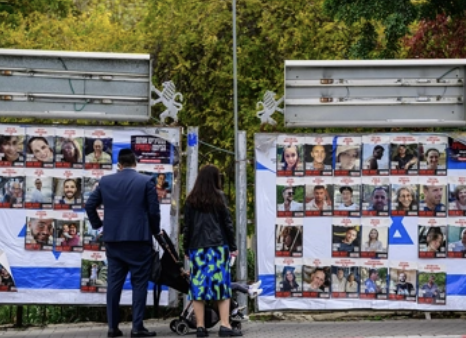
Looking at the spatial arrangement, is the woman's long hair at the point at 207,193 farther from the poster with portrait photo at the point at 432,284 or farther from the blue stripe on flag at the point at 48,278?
the poster with portrait photo at the point at 432,284

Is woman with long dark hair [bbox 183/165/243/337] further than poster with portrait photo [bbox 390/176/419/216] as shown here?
No

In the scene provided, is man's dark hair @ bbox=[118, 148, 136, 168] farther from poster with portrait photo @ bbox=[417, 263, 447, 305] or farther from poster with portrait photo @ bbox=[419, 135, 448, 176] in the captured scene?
poster with portrait photo @ bbox=[417, 263, 447, 305]

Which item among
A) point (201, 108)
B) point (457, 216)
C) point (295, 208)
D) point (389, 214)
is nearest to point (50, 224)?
point (295, 208)

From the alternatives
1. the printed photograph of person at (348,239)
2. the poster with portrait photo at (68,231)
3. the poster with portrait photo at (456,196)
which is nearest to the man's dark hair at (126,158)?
the poster with portrait photo at (68,231)

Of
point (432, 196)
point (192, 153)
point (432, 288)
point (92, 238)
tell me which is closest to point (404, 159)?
point (432, 196)

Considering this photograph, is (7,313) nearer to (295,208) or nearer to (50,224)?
(50,224)

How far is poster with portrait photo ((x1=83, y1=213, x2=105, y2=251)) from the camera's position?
1080cm

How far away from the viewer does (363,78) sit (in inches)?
428

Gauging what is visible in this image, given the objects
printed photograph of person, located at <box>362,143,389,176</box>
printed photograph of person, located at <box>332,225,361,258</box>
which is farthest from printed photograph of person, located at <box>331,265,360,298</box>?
printed photograph of person, located at <box>362,143,389,176</box>

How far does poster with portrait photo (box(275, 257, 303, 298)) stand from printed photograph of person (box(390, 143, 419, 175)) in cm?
142

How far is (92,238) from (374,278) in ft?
9.98

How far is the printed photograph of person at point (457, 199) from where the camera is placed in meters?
11.0

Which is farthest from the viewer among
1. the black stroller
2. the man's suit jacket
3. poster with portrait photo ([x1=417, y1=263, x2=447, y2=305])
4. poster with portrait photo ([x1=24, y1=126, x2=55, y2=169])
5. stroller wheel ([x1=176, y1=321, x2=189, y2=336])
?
poster with portrait photo ([x1=417, y1=263, x2=447, y2=305])

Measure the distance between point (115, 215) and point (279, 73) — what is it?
19.8 ft
